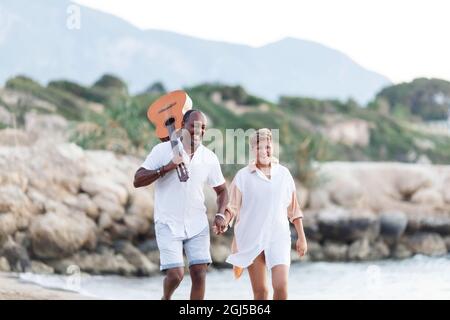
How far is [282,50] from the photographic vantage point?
21.0 meters

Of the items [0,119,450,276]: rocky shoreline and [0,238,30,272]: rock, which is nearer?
[0,238,30,272]: rock

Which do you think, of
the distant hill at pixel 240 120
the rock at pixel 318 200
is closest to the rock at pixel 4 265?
the distant hill at pixel 240 120

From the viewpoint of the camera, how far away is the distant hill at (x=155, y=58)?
65.1 feet

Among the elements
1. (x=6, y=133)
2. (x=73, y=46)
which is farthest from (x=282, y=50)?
(x=6, y=133)

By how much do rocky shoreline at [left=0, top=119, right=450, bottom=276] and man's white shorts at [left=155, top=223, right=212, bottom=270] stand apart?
7119mm

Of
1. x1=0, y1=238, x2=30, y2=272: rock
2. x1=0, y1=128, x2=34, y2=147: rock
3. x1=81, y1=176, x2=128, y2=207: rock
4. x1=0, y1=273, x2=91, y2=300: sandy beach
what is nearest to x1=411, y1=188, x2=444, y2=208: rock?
x1=81, y1=176, x2=128, y2=207: rock

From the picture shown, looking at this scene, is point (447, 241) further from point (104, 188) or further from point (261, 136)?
point (261, 136)

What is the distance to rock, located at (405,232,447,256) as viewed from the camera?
591 inches

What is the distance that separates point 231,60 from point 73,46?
121 inches

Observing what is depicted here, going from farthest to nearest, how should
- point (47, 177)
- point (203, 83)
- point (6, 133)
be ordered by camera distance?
point (203, 83) → point (6, 133) → point (47, 177)

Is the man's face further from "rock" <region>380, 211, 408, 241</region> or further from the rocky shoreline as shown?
"rock" <region>380, 211, 408, 241</region>

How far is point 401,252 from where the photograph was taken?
1485 centimetres
